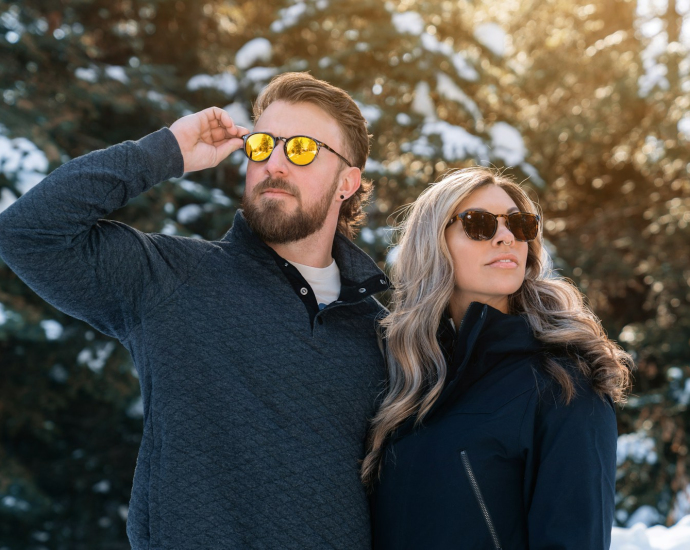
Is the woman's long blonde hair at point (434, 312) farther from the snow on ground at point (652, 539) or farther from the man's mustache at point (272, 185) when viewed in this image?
the snow on ground at point (652, 539)

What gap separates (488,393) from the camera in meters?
2.12

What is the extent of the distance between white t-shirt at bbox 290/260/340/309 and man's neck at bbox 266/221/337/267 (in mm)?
25

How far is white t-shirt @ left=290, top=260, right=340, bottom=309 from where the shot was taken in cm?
268

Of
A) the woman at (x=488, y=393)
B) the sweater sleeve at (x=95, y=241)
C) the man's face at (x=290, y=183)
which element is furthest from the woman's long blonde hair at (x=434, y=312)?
the sweater sleeve at (x=95, y=241)

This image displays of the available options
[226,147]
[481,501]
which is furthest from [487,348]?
[226,147]

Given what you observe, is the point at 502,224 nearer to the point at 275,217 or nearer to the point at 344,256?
the point at 344,256

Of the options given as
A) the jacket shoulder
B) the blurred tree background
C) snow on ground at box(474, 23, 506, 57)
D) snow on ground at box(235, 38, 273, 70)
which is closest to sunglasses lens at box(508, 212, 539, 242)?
the jacket shoulder

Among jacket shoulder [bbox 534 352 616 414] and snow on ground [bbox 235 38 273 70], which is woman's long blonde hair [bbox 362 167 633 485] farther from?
snow on ground [bbox 235 38 273 70]

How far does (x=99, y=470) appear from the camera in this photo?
7.20 m

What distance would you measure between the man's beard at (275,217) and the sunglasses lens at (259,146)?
0.30 ft

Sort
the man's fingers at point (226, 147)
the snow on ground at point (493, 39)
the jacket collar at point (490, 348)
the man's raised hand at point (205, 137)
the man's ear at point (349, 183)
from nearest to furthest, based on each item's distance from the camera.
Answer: the jacket collar at point (490, 348)
the man's raised hand at point (205, 137)
the man's fingers at point (226, 147)
the man's ear at point (349, 183)
the snow on ground at point (493, 39)

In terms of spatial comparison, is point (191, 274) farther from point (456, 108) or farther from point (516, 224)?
point (456, 108)

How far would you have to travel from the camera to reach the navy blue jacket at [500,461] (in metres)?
1.84

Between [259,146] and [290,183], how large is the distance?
177mm
